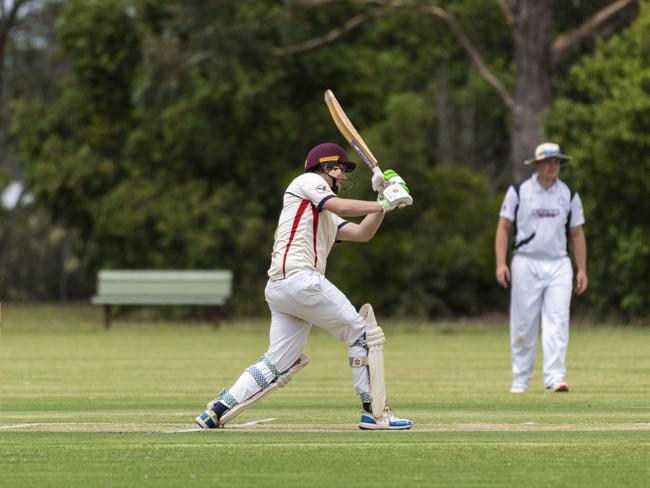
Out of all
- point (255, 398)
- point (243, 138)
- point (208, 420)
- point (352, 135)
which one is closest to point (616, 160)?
point (243, 138)

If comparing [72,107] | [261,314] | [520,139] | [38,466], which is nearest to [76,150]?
[72,107]

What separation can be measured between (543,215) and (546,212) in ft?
0.13

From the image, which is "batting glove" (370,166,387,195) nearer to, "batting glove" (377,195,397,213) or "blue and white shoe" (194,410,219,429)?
"batting glove" (377,195,397,213)

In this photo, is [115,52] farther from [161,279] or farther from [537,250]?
[537,250]

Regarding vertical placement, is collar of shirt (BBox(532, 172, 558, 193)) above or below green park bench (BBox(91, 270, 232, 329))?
above

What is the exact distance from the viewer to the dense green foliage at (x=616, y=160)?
29.1m

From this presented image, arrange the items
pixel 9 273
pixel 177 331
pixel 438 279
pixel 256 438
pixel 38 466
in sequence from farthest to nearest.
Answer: pixel 9 273 → pixel 438 279 → pixel 177 331 → pixel 256 438 → pixel 38 466

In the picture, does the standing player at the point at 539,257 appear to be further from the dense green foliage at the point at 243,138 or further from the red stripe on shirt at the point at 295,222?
the dense green foliage at the point at 243,138

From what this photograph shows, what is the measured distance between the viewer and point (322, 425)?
1127 cm

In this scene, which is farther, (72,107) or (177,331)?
(72,107)

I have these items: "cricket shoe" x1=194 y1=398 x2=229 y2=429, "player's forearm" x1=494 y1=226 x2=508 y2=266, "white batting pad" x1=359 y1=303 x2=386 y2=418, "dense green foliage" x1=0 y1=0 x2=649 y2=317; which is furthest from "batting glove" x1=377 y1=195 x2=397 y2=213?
"dense green foliage" x1=0 y1=0 x2=649 y2=317

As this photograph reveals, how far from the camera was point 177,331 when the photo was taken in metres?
31.6

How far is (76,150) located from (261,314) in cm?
685

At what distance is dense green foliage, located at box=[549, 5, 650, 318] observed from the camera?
1145 inches
